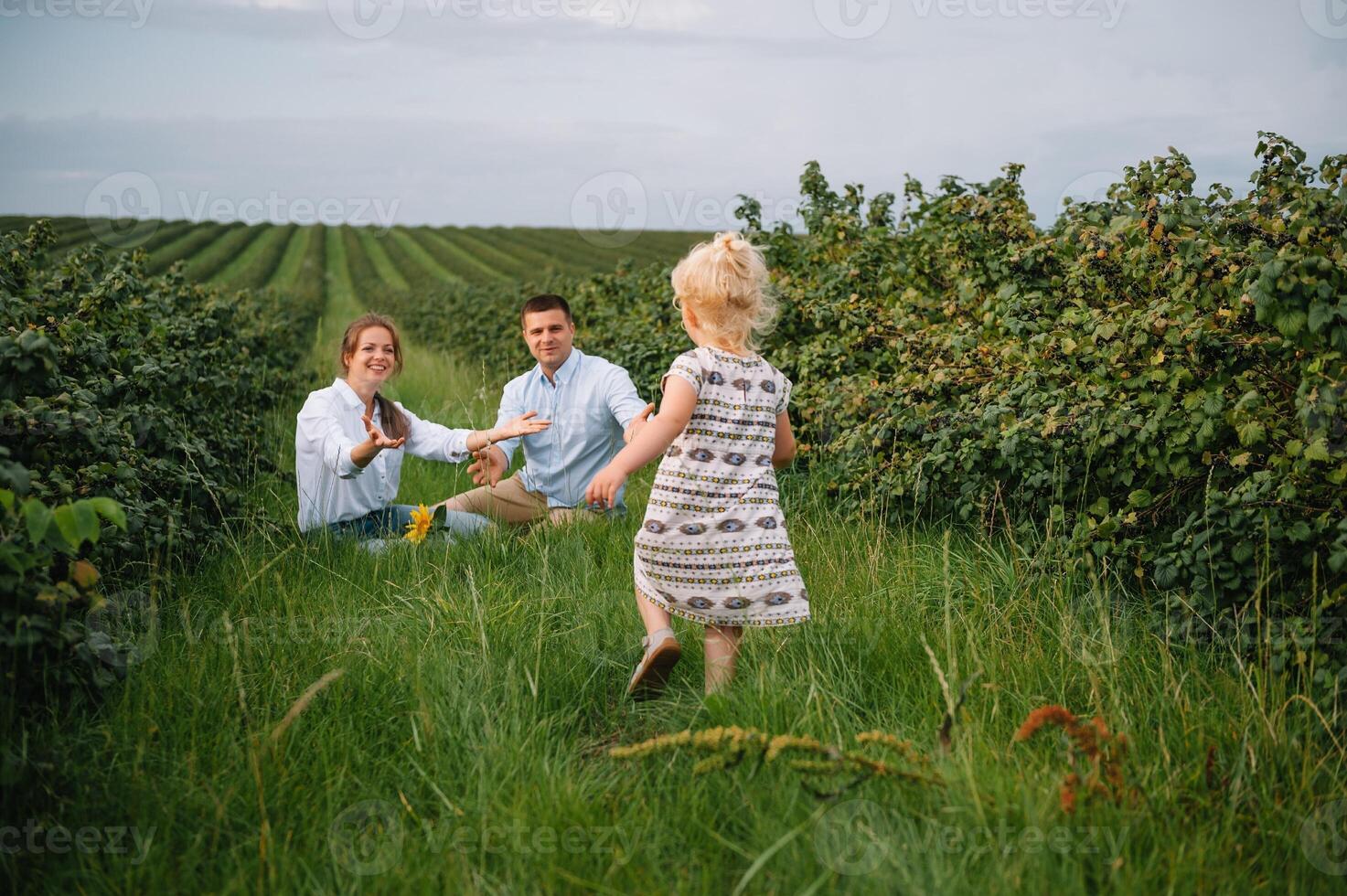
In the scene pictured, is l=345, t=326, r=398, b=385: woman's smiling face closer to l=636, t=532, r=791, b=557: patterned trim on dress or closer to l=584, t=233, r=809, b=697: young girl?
l=584, t=233, r=809, b=697: young girl

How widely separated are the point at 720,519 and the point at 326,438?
2365 millimetres

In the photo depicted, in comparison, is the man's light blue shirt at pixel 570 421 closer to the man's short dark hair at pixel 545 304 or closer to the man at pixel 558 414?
the man at pixel 558 414

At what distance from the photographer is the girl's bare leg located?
9.84ft

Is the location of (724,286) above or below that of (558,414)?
above

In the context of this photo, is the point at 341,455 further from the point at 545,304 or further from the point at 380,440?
the point at 545,304

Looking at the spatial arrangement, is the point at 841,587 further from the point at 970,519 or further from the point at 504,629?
the point at 504,629

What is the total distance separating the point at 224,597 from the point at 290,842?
5.56ft

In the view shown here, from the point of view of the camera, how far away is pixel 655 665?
296 centimetres

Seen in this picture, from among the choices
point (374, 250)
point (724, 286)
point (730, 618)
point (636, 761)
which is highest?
point (374, 250)

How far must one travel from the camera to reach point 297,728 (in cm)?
265

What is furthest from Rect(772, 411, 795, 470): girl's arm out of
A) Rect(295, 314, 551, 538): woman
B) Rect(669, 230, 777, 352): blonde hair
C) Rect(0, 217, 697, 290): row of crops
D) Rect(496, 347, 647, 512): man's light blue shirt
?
Rect(0, 217, 697, 290): row of crops

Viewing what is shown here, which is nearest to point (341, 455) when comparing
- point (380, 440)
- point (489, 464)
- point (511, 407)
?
point (380, 440)

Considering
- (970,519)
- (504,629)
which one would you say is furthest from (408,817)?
(970,519)

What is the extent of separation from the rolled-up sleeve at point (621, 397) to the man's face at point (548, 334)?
31 centimetres
